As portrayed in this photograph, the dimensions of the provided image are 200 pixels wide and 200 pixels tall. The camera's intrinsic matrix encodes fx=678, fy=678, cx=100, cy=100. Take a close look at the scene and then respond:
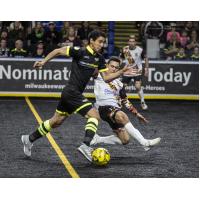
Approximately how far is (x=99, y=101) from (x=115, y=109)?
0.39 m

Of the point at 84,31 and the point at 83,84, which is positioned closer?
the point at 83,84

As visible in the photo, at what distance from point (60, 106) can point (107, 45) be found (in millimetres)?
11716

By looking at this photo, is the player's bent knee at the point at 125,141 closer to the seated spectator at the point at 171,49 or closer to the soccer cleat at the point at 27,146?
the soccer cleat at the point at 27,146

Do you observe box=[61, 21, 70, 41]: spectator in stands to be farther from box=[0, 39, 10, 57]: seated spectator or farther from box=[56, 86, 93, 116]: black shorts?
box=[56, 86, 93, 116]: black shorts

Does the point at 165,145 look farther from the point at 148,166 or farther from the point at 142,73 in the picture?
the point at 142,73

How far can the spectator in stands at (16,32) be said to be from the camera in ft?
68.8

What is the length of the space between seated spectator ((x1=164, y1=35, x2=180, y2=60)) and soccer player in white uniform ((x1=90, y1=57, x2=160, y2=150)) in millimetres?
9554

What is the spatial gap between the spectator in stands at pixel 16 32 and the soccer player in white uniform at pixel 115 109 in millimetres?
9456

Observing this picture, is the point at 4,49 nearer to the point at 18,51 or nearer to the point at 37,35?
the point at 18,51

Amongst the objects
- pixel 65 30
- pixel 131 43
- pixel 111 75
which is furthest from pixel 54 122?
pixel 65 30

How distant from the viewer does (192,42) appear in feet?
72.5

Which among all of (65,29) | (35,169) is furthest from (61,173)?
(65,29)

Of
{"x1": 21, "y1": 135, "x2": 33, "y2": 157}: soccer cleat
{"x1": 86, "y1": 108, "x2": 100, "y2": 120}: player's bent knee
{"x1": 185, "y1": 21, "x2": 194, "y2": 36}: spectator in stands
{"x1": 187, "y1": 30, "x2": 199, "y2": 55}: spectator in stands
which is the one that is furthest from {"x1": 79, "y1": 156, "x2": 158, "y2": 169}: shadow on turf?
{"x1": 185, "y1": 21, "x2": 194, "y2": 36}: spectator in stands

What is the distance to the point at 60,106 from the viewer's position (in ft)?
36.2
